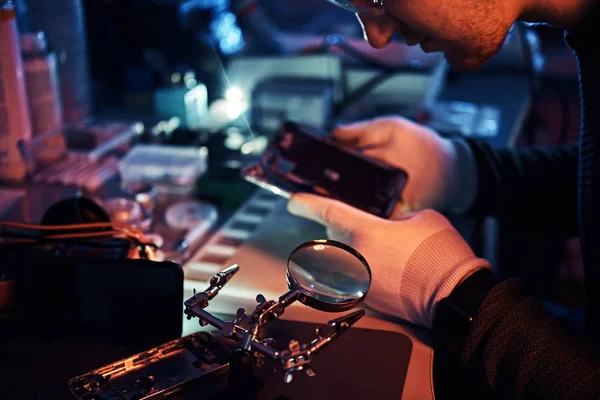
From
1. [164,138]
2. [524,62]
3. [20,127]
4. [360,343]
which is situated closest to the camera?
[360,343]

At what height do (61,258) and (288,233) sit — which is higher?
(61,258)

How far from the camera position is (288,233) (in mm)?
917

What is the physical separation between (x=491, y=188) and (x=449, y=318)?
402mm

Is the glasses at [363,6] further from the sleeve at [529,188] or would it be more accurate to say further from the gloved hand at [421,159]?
the sleeve at [529,188]

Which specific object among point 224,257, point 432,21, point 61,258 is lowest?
point 224,257

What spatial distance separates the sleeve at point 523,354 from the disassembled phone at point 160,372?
0.27 metres

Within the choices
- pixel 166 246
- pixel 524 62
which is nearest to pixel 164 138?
pixel 166 246

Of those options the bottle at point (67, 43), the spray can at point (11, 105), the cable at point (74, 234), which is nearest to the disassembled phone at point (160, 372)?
the cable at point (74, 234)

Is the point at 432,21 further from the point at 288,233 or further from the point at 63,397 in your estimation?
the point at 63,397

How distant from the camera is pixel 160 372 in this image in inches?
23.5

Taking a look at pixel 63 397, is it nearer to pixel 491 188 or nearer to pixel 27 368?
pixel 27 368

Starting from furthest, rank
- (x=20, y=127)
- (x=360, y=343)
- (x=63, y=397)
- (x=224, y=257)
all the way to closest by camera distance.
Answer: (x=20, y=127) → (x=224, y=257) → (x=360, y=343) → (x=63, y=397)

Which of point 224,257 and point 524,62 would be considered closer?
point 224,257

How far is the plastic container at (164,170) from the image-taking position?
1.04 metres
